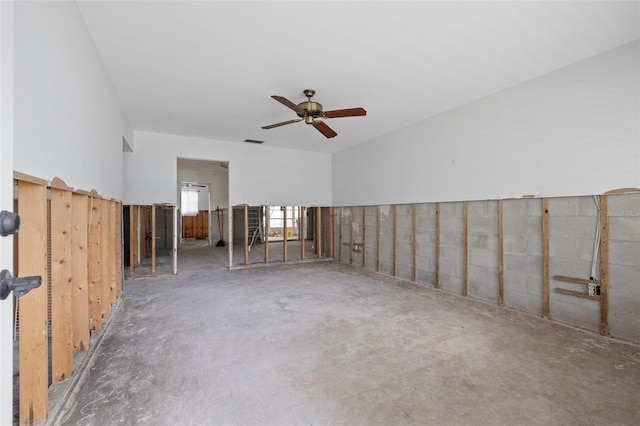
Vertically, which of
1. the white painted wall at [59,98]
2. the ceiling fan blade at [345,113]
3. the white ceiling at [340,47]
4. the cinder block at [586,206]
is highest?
the white ceiling at [340,47]

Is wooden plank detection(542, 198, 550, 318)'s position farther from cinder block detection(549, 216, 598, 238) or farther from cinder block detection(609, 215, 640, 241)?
cinder block detection(609, 215, 640, 241)

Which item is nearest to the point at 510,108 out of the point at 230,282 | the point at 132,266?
the point at 230,282

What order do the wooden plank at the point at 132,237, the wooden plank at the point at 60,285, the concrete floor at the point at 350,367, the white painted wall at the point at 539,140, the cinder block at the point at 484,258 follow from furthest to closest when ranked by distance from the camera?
the wooden plank at the point at 132,237 < the cinder block at the point at 484,258 < the white painted wall at the point at 539,140 < the wooden plank at the point at 60,285 < the concrete floor at the point at 350,367

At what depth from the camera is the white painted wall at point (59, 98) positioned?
1.50 m

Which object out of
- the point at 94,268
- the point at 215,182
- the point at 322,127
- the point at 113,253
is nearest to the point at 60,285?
the point at 94,268

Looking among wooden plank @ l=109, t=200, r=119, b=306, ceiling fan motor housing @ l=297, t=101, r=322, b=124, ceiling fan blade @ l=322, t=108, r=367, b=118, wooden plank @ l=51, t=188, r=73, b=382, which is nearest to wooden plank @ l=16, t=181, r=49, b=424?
wooden plank @ l=51, t=188, r=73, b=382

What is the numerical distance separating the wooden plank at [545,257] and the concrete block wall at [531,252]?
30 millimetres

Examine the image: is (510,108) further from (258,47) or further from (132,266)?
(132,266)

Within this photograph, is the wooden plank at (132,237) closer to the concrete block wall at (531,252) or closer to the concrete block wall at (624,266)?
the concrete block wall at (531,252)

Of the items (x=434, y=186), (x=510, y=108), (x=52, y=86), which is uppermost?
(x=510, y=108)

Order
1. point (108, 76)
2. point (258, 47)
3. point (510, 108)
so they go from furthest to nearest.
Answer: point (510, 108) < point (108, 76) < point (258, 47)

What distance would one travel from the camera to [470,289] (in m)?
4.39

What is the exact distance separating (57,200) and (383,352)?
2889 millimetres

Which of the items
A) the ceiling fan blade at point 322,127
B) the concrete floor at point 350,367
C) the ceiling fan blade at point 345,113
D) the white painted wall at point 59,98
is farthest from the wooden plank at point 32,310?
the ceiling fan blade at point 322,127
